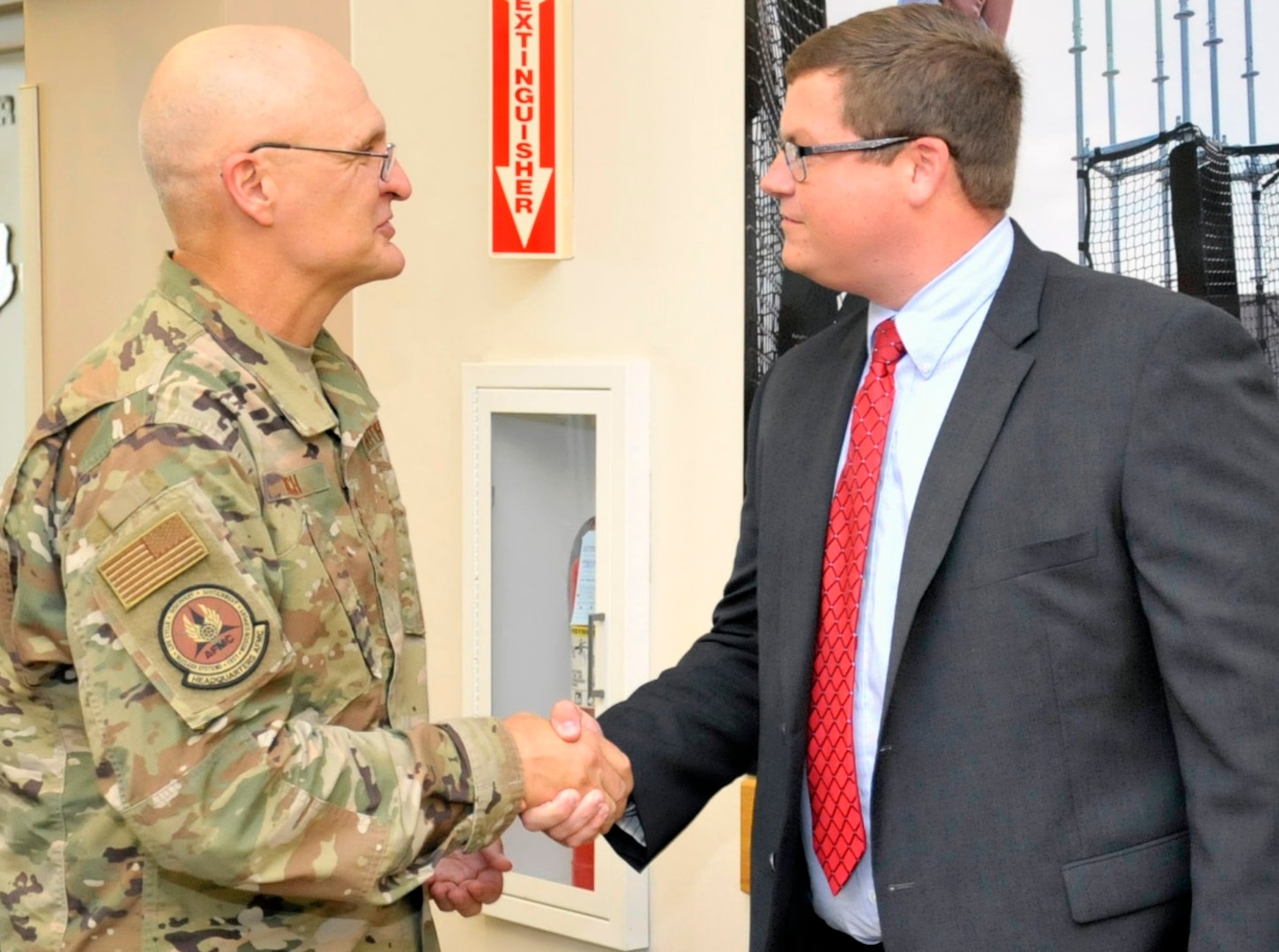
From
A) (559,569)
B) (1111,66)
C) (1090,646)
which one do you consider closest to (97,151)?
(559,569)

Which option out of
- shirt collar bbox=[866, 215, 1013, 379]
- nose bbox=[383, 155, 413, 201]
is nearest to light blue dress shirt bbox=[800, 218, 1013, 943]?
shirt collar bbox=[866, 215, 1013, 379]

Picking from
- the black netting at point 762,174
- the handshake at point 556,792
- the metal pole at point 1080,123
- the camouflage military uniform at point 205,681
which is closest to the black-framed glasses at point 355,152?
the camouflage military uniform at point 205,681

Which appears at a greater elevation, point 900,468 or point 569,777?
point 900,468

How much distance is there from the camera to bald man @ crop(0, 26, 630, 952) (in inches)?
63.9

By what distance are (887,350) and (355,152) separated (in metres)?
0.75

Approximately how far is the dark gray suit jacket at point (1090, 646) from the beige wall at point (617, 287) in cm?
140

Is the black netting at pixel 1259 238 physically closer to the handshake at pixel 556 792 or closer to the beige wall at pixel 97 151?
the handshake at pixel 556 792

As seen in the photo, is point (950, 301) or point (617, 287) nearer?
point (950, 301)

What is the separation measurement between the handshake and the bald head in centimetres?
81

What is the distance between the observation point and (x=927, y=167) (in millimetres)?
1967

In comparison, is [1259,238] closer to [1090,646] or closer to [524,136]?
[1090,646]

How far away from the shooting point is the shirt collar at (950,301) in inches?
75.0

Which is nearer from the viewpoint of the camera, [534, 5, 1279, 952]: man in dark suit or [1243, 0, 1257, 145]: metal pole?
[534, 5, 1279, 952]: man in dark suit

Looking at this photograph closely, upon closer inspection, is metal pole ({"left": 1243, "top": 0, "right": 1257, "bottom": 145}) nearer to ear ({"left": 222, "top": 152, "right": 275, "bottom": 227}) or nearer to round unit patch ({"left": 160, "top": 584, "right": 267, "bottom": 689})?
ear ({"left": 222, "top": 152, "right": 275, "bottom": 227})
